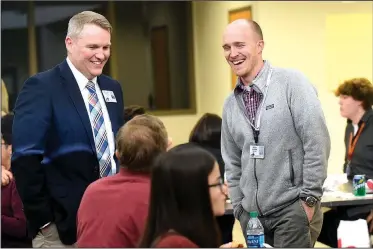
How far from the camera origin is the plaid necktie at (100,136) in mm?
3158

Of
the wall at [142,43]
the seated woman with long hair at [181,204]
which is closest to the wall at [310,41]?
the wall at [142,43]

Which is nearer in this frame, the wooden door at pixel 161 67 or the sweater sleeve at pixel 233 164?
the sweater sleeve at pixel 233 164

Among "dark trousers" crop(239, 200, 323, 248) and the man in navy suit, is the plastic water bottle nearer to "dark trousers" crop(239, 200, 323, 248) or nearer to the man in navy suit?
"dark trousers" crop(239, 200, 323, 248)

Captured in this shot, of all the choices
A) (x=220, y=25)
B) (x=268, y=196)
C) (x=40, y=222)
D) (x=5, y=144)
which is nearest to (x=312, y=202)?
(x=268, y=196)

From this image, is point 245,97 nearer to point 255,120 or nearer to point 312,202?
point 255,120

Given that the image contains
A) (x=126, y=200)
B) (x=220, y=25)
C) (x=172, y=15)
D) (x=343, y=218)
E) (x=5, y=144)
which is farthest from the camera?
(x=172, y=15)

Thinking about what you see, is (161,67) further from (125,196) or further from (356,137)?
(125,196)

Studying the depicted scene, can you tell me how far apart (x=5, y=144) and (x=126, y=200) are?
197cm

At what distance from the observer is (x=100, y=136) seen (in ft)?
10.4

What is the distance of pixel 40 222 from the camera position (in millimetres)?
3086


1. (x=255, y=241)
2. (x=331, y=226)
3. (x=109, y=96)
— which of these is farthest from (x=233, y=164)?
(x=331, y=226)

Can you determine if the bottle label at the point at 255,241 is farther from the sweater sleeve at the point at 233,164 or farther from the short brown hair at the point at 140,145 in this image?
the short brown hair at the point at 140,145

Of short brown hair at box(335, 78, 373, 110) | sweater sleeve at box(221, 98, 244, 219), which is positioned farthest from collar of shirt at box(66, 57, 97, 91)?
short brown hair at box(335, 78, 373, 110)

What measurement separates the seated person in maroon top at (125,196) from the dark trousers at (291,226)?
2.88 ft
